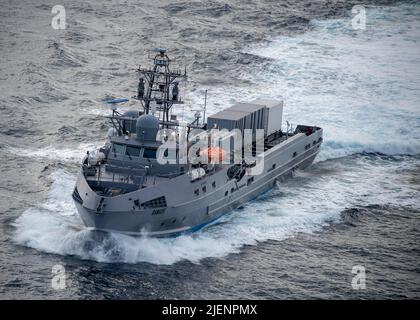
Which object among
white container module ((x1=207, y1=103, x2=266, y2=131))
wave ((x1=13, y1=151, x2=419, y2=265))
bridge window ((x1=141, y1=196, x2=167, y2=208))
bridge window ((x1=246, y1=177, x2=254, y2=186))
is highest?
white container module ((x1=207, y1=103, x2=266, y2=131))

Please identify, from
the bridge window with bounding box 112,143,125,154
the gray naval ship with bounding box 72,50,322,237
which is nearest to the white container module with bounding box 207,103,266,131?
the gray naval ship with bounding box 72,50,322,237

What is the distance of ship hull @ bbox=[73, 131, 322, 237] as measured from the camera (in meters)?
42.1

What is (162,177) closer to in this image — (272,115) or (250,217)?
(250,217)

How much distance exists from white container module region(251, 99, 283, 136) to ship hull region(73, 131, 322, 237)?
15.6ft

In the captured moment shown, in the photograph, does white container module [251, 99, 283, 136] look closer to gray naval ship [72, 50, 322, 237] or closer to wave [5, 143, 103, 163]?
gray naval ship [72, 50, 322, 237]

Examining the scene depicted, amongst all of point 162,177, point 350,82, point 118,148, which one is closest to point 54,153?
point 118,148

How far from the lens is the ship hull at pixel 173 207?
4209 centimetres

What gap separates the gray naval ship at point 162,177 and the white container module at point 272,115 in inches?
74.7

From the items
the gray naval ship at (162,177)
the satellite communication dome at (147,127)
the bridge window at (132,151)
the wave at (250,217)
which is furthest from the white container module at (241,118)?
the bridge window at (132,151)

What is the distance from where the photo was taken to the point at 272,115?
58.1 meters

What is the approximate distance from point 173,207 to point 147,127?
5981 mm
